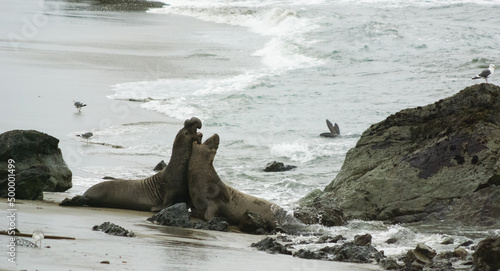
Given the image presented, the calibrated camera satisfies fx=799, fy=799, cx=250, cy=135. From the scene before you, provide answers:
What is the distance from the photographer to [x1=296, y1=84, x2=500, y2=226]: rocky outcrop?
9367 mm

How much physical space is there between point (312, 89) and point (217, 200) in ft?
45.0

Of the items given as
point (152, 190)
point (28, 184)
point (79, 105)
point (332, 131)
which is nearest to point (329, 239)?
point (152, 190)

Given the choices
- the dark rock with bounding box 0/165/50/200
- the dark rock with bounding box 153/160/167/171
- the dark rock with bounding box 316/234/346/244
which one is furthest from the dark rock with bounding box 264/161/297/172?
the dark rock with bounding box 316/234/346/244

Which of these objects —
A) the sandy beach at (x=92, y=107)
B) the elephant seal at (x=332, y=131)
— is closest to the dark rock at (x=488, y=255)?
the sandy beach at (x=92, y=107)

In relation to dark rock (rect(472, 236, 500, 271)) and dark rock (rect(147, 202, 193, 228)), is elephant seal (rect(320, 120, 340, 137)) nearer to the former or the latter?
dark rock (rect(147, 202, 193, 228))

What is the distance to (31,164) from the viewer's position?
1027 cm

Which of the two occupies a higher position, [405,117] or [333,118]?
[405,117]

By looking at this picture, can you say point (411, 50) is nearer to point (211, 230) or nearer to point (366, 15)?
point (366, 15)

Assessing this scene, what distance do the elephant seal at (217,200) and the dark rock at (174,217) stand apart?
1.57ft

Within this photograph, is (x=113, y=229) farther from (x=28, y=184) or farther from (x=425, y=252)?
(x=425, y=252)

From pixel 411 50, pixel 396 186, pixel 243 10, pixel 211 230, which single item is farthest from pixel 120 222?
pixel 243 10

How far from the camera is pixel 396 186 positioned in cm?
990

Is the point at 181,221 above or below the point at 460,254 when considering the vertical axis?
below

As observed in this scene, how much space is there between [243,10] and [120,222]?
47171 millimetres
